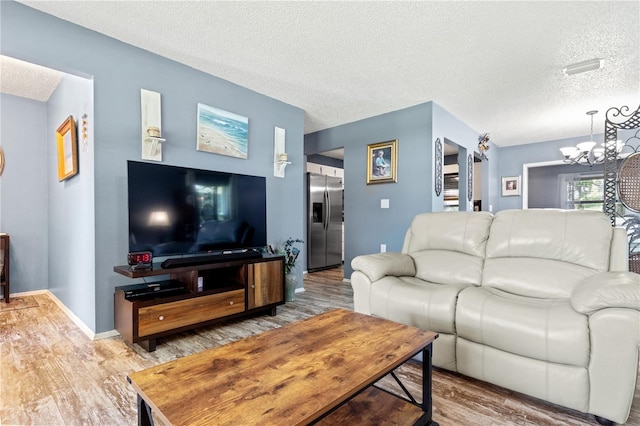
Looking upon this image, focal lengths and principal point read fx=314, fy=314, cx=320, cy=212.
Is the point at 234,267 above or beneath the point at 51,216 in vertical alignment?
beneath

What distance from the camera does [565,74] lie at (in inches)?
122

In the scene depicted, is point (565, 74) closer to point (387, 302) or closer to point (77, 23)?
point (387, 302)

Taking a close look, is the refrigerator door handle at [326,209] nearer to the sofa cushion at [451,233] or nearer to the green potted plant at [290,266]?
the green potted plant at [290,266]

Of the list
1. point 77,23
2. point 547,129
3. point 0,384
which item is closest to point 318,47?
point 77,23

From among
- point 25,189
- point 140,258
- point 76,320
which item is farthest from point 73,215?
point 25,189

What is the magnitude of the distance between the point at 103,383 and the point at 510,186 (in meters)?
7.16

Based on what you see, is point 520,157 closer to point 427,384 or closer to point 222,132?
point 222,132

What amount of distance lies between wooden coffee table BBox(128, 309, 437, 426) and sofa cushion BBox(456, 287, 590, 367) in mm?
488

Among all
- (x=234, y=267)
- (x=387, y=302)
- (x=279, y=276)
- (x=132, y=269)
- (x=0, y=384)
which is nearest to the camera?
(x=0, y=384)

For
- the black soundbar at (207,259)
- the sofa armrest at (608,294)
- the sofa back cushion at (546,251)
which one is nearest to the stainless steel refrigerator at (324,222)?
the black soundbar at (207,259)

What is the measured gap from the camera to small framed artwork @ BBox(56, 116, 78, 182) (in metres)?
2.82

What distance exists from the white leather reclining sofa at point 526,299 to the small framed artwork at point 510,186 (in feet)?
15.3

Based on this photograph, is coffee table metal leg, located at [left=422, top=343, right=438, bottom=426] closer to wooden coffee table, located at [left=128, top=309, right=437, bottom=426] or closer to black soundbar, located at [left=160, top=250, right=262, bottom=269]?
wooden coffee table, located at [left=128, top=309, right=437, bottom=426]

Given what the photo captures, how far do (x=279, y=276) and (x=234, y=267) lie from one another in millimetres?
478
